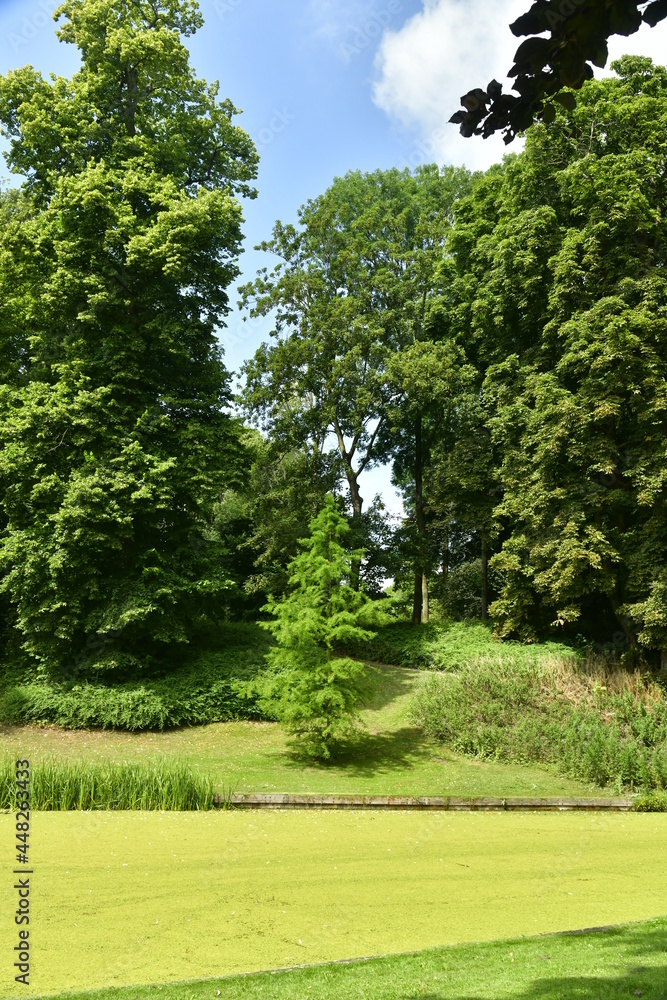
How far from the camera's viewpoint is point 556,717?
16469 mm

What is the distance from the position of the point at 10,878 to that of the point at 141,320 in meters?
17.4

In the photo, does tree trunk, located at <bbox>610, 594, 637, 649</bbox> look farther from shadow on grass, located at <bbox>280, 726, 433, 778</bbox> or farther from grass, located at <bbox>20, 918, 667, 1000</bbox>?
grass, located at <bbox>20, 918, 667, 1000</bbox>

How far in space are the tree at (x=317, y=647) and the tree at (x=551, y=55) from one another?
1194 centimetres

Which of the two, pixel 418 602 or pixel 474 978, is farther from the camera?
pixel 418 602

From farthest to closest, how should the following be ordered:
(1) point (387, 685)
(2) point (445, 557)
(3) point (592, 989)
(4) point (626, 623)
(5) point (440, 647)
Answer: (2) point (445, 557) < (5) point (440, 647) < (1) point (387, 685) < (4) point (626, 623) < (3) point (592, 989)

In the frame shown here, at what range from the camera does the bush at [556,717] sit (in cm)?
1456

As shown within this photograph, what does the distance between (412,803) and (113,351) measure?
14.4 meters

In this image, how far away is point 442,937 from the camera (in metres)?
5.68

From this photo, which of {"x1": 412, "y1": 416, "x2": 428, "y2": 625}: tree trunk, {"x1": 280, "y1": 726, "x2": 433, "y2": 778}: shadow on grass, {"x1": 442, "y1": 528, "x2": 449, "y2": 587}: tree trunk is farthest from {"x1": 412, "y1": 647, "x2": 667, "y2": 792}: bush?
{"x1": 442, "y1": 528, "x2": 449, "y2": 587}: tree trunk

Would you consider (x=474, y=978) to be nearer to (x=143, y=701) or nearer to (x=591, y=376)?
(x=143, y=701)

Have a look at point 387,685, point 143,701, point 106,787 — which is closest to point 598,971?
point 106,787

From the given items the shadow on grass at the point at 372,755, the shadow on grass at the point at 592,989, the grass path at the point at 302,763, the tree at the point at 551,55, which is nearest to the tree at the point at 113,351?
the grass path at the point at 302,763

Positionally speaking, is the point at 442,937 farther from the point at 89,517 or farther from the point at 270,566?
the point at 270,566

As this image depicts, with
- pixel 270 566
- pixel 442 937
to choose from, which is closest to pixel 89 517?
pixel 270 566
